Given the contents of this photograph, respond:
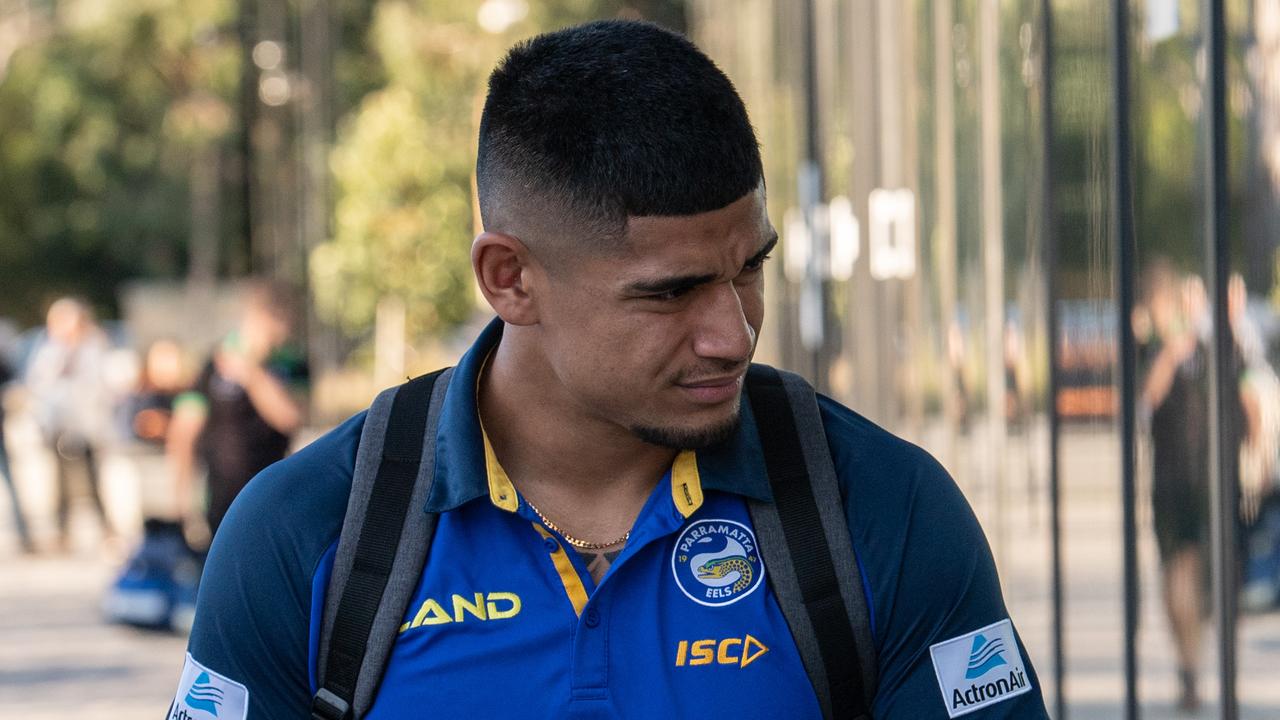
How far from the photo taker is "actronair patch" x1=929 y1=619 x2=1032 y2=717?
1.97 meters

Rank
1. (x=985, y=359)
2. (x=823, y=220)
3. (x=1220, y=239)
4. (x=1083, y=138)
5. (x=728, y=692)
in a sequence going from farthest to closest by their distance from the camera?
(x=823, y=220) < (x=985, y=359) < (x=1083, y=138) < (x=1220, y=239) < (x=728, y=692)

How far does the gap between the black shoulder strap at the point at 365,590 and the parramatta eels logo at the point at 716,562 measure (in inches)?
11.2

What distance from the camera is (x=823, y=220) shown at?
906cm

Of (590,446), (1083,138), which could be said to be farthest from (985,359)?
(590,446)

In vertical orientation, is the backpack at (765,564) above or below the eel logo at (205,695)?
above

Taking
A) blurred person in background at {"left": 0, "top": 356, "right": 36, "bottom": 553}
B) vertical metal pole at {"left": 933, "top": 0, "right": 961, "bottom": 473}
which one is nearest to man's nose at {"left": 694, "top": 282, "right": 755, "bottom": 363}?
vertical metal pole at {"left": 933, "top": 0, "right": 961, "bottom": 473}

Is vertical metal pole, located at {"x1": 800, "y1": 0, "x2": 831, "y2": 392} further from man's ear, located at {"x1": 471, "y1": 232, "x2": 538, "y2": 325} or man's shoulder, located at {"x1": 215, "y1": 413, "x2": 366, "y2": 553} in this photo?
man's shoulder, located at {"x1": 215, "y1": 413, "x2": 366, "y2": 553}

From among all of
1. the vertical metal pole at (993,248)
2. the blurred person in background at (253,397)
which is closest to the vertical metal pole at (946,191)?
the vertical metal pole at (993,248)

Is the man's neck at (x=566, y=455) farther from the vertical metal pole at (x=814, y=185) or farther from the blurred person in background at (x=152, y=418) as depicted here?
the blurred person in background at (x=152, y=418)

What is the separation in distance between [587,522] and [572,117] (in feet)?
1.52

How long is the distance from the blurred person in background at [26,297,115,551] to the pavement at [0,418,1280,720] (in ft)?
7.93

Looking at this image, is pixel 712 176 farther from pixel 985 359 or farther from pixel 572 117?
pixel 985 359

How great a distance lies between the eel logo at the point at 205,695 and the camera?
205 cm

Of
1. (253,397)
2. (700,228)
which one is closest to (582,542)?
(700,228)
